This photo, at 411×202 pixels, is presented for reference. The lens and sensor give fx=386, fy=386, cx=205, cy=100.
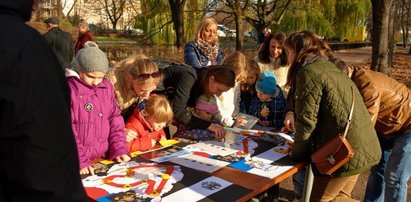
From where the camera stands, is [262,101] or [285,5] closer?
[262,101]

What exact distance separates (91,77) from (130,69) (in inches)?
15.5

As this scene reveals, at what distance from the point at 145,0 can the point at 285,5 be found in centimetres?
564

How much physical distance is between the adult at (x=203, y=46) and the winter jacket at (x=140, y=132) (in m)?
1.21

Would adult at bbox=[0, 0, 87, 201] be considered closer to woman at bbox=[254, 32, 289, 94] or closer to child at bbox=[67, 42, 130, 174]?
child at bbox=[67, 42, 130, 174]

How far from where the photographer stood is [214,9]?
45.2 feet

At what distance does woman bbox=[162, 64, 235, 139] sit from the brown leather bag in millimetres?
760

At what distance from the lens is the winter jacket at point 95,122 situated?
6.46ft

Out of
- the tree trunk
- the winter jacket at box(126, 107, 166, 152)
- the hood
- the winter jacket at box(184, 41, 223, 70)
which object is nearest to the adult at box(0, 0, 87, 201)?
the hood

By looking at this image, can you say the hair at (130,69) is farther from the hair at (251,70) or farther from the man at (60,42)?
the man at (60,42)

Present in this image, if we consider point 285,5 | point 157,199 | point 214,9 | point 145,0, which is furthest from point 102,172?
point 285,5

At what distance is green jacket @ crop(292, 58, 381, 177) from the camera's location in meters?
1.93

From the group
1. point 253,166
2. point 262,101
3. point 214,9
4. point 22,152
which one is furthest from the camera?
point 214,9

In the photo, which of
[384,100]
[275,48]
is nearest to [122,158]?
[384,100]

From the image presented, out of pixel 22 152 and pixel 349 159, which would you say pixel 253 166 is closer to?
pixel 349 159
